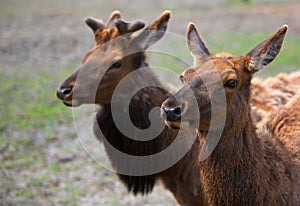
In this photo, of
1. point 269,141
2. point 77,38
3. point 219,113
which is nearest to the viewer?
point 219,113

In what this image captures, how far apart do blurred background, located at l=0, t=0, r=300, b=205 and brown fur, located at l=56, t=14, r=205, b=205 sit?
1.74 meters

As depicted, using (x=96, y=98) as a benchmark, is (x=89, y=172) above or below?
below

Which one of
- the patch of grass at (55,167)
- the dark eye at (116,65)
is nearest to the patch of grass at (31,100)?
the patch of grass at (55,167)

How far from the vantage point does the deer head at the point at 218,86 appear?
4.09 m

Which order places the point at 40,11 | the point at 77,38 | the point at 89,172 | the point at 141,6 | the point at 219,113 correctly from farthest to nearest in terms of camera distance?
the point at 141,6 → the point at 40,11 → the point at 77,38 → the point at 89,172 → the point at 219,113

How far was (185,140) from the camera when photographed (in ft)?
18.4

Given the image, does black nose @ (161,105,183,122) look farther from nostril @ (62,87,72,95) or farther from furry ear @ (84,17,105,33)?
furry ear @ (84,17,105,33)

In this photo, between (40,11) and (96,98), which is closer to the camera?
(96,98)

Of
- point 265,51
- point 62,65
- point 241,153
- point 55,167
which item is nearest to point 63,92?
point 241,153

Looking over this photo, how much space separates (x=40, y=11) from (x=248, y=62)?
84.8 feet

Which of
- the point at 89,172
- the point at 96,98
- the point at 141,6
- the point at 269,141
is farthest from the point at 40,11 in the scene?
the point at 269,141

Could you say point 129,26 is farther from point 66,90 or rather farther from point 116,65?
point 66,90

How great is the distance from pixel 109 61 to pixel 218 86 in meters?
1.93

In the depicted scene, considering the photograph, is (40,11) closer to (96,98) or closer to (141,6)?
(141,6)
